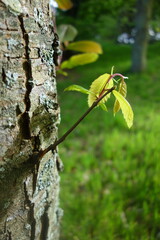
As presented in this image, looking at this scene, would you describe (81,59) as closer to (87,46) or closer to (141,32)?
(87,46)

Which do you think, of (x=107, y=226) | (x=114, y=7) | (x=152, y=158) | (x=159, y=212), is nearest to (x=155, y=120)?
(x=152, y=158)

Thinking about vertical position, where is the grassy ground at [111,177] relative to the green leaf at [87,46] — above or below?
below

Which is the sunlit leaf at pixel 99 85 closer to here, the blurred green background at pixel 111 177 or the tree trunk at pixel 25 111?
the tree trunk at pixel 25 111

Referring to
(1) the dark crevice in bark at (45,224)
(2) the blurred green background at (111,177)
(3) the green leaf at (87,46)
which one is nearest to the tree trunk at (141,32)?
(2) the blurred green background at (111,177)

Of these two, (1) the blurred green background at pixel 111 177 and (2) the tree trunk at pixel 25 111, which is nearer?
(2) the tree trunk at pixel 25 111

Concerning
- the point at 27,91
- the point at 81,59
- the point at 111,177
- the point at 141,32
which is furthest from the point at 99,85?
the point at 141,32

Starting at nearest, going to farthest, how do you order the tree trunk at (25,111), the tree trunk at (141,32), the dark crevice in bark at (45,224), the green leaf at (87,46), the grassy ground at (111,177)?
the tree trunk at (25,111) < the dark crevice in bark at (45,224) < the green leaf at (87,46) < the grassy ground at (111,177) < the tree trunk at (141,32)
